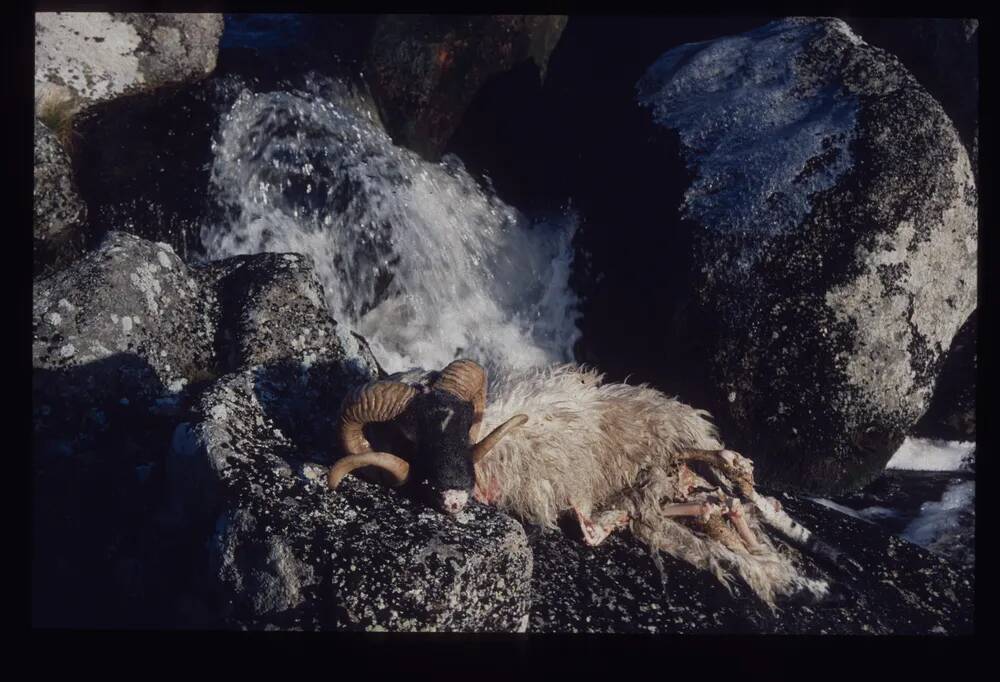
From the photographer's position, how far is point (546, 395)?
4738mm

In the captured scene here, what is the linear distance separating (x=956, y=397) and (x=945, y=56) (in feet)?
8.82

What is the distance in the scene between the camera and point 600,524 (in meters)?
4.58

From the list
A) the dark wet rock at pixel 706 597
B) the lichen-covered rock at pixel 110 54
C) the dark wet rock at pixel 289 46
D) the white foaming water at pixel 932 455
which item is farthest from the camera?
the dark wet rock at pixel 289 46

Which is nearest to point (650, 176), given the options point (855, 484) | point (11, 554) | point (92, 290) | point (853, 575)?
point (855, 484)

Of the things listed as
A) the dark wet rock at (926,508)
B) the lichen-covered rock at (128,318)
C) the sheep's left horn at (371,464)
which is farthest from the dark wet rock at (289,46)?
the dark wet rock at (926,508)

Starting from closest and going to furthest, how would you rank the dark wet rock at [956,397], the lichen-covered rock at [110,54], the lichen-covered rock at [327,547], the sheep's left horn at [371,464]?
the lichen-covered rock at [327,547], the sheep's left horn at [371,464], the lichen-covered rock at [110,54], the dark wet rock at [956,397]

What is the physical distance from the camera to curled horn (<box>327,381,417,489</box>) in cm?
391

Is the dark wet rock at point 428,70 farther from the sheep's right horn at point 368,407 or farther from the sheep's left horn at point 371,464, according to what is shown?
the sheep's left horn at point 371,464

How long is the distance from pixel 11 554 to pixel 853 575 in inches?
183

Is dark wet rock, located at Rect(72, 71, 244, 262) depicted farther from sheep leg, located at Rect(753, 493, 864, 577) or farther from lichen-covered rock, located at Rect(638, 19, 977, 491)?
sheep leg, located at Rect(753, 493, 864, 577)

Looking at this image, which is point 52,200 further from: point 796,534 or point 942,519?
point 942,519

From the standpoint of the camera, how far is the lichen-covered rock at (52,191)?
216 inches

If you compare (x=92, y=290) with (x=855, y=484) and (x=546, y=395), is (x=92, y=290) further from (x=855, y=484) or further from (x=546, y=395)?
(x=855, y=484)

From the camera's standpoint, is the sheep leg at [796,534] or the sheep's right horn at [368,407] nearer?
the sheep's right horn at [368,407]
